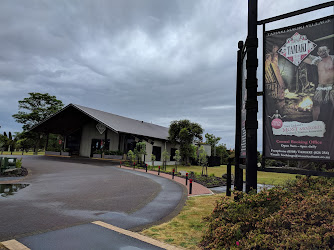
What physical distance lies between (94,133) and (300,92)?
36424mm

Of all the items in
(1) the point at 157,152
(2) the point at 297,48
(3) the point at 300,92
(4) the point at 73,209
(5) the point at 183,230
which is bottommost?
(4) the point at 73,209

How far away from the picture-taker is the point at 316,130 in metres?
4.83

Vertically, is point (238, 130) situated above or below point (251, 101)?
below

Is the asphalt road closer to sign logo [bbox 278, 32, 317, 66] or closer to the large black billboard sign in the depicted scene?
the large black billboard sign

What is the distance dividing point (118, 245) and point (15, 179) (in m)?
12.4

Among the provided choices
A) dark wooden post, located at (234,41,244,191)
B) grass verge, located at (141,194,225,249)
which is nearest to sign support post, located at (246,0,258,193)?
grass verge, located at (141,194,225,249)

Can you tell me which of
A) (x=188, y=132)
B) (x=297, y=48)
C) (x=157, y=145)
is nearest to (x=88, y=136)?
(x=157, y=145)

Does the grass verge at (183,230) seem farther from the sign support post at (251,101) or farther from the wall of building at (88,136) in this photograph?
the wall of building at (88,136)

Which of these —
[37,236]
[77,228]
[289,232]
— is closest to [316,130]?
[289,232]

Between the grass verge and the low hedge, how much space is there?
43 cm

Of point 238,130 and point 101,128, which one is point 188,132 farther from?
point 238,130

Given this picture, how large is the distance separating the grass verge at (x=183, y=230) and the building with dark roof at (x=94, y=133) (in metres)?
24.9

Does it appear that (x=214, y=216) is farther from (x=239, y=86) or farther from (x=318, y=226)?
(x=239, y=86)

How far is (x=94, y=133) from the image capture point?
38.1 m
